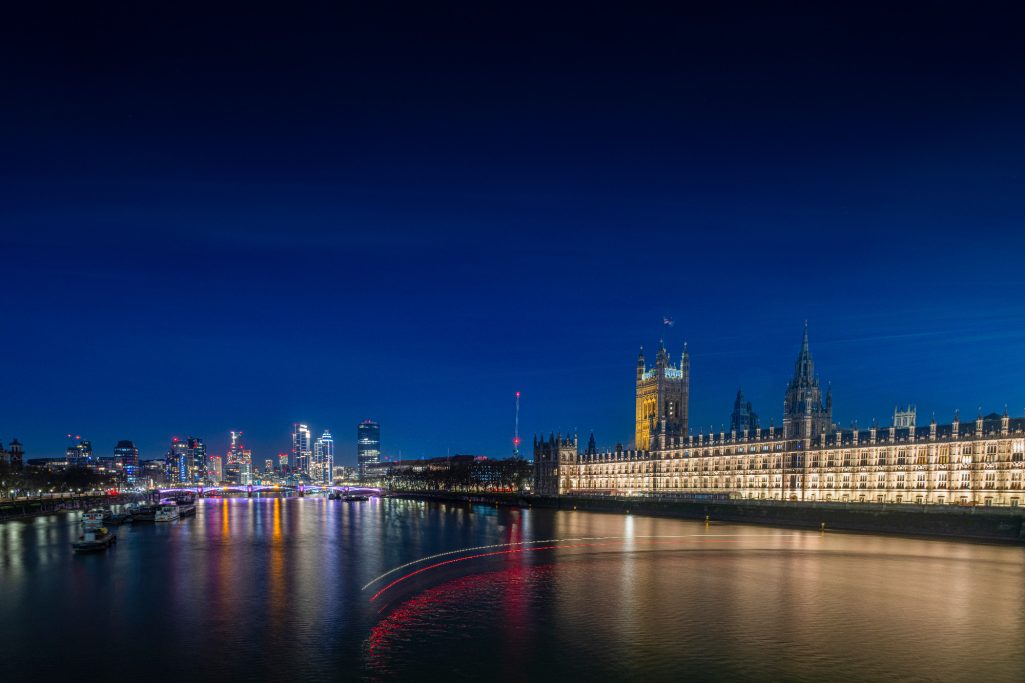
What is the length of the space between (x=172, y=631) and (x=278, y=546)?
46999mm

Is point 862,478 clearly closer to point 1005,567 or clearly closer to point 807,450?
point 807,450

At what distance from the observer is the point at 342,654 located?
38156 mm

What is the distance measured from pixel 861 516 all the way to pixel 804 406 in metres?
49.5

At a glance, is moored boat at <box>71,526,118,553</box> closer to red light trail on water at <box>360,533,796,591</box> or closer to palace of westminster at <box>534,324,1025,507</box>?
red light trail on water at <box>360,533,796,591</box>

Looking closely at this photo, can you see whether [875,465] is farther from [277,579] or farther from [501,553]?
[277,579]

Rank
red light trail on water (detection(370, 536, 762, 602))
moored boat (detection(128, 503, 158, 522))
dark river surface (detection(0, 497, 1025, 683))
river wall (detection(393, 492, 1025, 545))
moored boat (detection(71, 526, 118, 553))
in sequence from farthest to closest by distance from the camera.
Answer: moored boat (detection(128, 503, 158, 522)), river wall (detection(393, 492, 1025, 545)), moored boat (detection(71, 526, 118, 553)), red light trail on water (detection(370, 536, 762, 602)), dark river surface (detection(0, 497, 1025, 683))

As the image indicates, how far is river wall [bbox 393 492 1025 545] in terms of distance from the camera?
287 ft

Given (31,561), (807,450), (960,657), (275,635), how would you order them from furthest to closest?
(807,450)
(31,561)
(275,635)
(960,657)

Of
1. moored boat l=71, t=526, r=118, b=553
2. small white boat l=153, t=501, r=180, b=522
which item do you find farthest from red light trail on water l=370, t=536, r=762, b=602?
small white boat l=153, t=501, r=180, b=522

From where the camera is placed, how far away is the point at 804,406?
5925 inches

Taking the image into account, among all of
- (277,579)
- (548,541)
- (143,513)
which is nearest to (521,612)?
(277,579)

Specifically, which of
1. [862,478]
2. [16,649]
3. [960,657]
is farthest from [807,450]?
[16,649]

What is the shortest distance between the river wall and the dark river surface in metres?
8.88

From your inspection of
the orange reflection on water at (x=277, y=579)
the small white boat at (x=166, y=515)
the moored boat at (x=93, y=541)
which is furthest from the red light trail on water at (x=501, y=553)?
the small white boat at (x=166, y=515)
